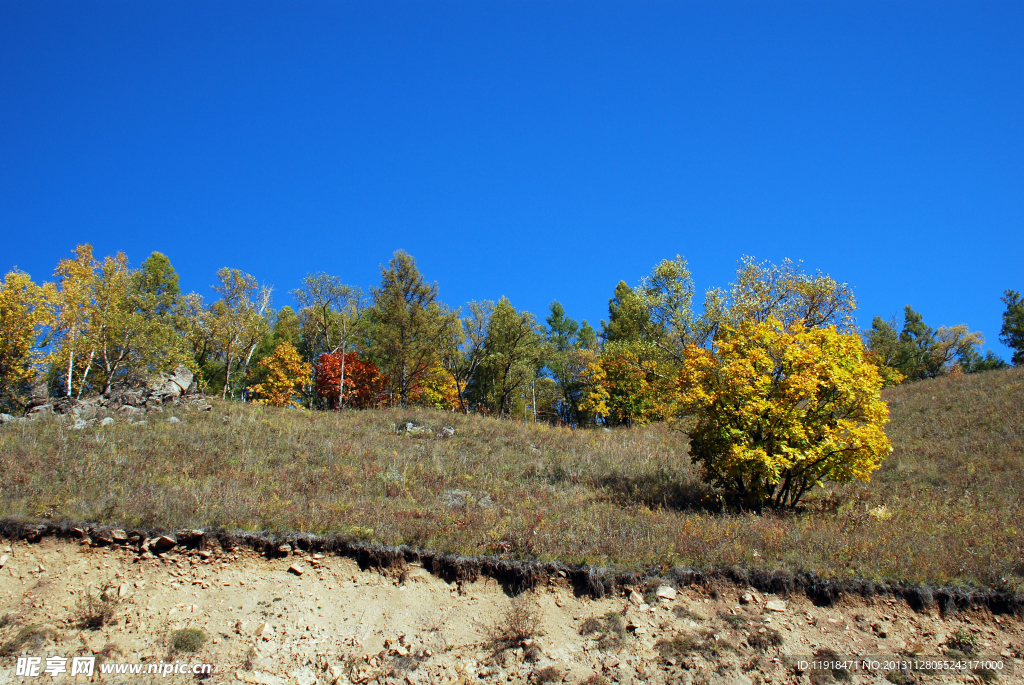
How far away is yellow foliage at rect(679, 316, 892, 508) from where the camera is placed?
11.2 m

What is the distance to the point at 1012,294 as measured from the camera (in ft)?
172

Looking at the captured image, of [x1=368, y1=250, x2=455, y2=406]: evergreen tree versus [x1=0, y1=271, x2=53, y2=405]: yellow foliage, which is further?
[x1=368, y1=250, x2=455, y2=406]: evergreen tree

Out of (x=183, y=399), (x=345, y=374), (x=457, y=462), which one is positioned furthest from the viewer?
(x=345, y=374)

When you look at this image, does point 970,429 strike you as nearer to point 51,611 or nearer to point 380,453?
point 380,453

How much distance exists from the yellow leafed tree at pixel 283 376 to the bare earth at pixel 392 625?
1385 inches

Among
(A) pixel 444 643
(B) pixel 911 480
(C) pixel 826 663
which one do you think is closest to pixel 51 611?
(A) pixel 444 643

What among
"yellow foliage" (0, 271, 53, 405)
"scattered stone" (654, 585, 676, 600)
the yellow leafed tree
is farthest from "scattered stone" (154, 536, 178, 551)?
the yellow leafed tree

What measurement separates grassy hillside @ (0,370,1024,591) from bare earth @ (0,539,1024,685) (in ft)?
2.22

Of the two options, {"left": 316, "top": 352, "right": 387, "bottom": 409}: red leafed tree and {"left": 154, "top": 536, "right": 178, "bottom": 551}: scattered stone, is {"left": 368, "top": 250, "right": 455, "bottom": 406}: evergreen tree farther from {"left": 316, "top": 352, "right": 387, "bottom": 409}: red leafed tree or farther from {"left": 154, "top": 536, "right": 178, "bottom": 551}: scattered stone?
{"left": 154, "top": 536, "right": 178, "bottom": 551}: scattered stone

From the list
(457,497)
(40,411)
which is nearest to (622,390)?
(457,497)

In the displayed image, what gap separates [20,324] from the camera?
23438 millimetres

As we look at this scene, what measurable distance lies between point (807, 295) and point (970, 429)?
1247cm

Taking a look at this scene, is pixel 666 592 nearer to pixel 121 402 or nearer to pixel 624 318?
pixel 121 402

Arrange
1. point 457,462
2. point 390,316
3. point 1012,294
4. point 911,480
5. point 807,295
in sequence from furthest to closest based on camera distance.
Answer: point 1012,294, point 390,316, point 807,295, point 457,462, point 911,480
